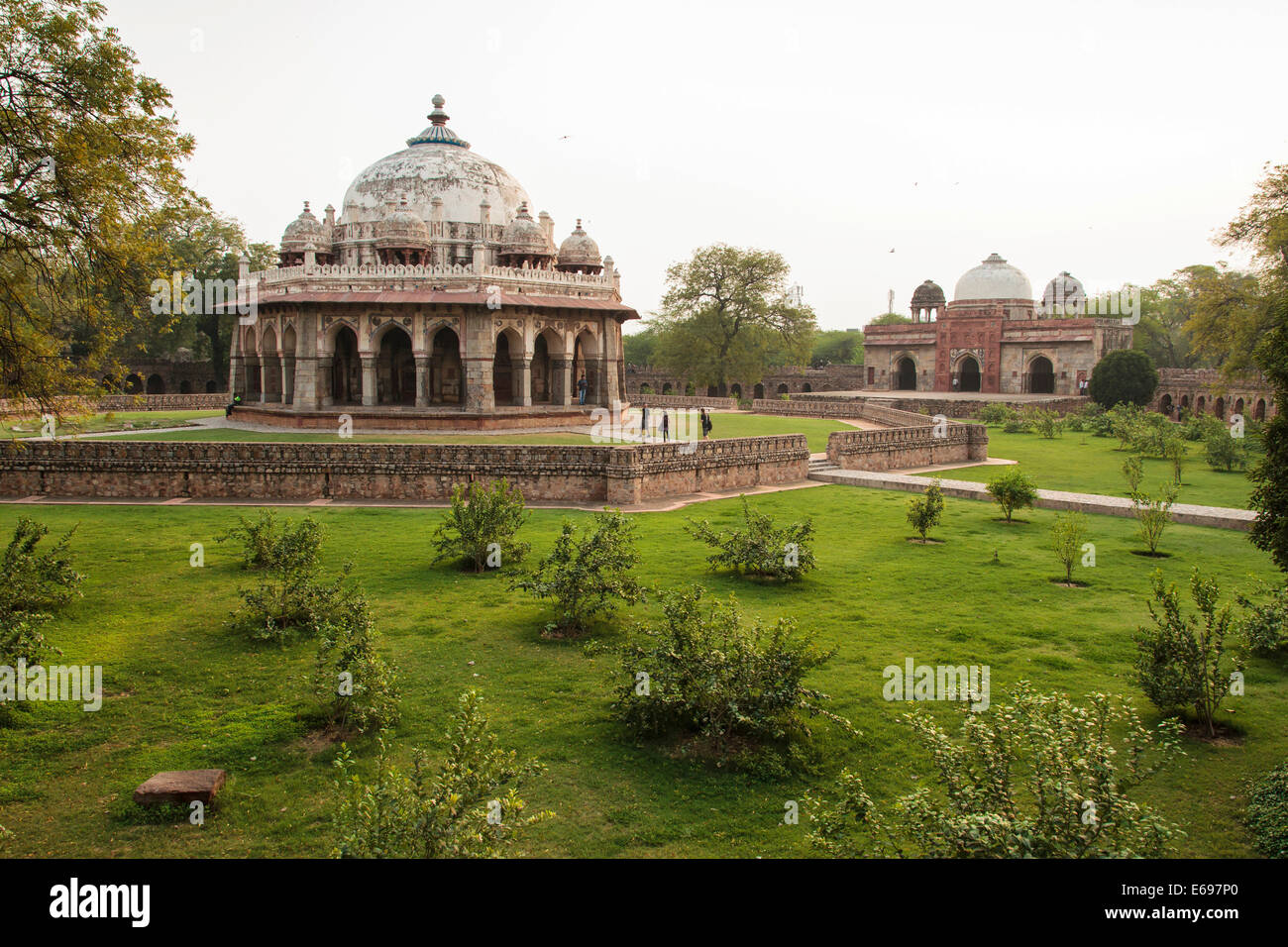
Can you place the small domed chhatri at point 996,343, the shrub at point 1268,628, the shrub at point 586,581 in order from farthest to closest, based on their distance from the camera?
the small domed chhatri at point 996,343, the shrub at point 586,581, the shrub at point 1268,628

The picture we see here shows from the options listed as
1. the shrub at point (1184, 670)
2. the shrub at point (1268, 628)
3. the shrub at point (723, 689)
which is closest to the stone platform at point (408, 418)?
the shrub at point (723, 689)

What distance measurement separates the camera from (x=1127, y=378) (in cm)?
4119

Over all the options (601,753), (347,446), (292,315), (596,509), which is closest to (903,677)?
(601,753)

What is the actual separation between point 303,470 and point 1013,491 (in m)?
13.1

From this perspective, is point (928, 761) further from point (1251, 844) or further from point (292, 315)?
point (292, 315)

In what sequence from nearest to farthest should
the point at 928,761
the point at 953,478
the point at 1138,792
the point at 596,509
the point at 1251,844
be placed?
the point at 1251,844, the point at 1138,792, the point at 928,761, the point at 596,509, the point at 953,478

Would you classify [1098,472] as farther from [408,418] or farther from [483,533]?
[408,418]

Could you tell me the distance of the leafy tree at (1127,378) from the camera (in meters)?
41.1

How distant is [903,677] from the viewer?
27.3ft

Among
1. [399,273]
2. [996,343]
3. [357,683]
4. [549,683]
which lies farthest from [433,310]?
[996,343]

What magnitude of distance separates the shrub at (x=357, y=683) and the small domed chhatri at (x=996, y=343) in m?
46.7

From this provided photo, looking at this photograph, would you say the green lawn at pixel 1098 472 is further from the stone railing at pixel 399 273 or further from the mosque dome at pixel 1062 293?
the mosque dome at pixel 1062 293
